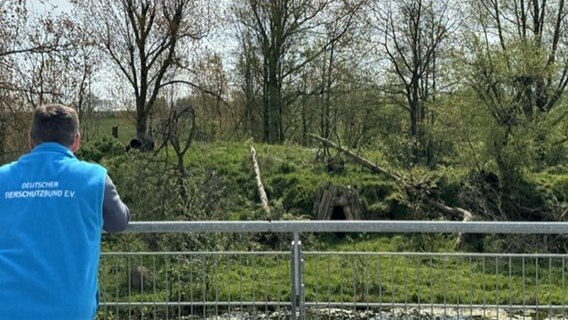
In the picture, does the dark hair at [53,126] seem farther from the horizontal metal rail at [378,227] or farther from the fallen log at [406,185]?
the fallen log at [406,185]

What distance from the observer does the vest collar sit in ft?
9.00

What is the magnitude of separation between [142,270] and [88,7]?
53.5ft

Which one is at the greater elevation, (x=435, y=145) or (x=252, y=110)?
(x=252, y=110)

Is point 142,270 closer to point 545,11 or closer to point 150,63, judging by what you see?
point 150,63

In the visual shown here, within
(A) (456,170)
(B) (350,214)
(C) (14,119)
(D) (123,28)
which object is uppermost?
(D) (123,28)

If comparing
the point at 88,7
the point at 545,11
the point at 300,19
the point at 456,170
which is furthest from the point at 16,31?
the point at 545,11

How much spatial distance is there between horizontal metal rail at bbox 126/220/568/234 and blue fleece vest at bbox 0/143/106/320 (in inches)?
64.4

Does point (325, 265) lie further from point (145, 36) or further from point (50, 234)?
point (145, 36)

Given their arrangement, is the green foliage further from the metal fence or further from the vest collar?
the vest collar

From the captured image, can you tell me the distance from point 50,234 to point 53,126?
18.5 inches

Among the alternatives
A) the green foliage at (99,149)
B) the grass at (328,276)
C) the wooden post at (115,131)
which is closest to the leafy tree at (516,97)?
the grass at (328,276)

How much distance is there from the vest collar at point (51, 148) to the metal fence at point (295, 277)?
1.67m

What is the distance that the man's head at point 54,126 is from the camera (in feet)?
9.13

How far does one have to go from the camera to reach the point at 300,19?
24.0 metres
